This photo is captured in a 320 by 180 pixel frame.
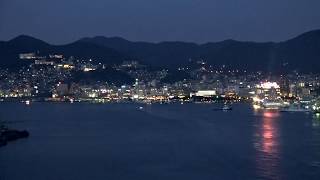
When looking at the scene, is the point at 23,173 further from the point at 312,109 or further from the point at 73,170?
the point at 312,109

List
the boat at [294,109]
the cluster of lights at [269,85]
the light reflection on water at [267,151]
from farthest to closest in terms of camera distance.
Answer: the cluster of lights at [269,85]
the boat at [294,109]
the light reflection on water at [267,151]

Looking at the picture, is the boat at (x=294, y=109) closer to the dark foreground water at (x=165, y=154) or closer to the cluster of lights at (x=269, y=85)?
the cluster of lights at (x=269, y=85)

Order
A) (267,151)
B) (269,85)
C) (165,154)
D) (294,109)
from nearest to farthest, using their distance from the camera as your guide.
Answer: (165,154) → (267,151) → (294,109) → (269,85)

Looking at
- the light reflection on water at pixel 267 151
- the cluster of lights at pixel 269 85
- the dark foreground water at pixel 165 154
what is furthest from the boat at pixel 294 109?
the light reflection on water at pixel 267 151

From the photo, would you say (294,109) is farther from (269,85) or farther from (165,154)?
(165,154)

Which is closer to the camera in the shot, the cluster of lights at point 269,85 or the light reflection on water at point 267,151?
the light reflection on water at point 267,151

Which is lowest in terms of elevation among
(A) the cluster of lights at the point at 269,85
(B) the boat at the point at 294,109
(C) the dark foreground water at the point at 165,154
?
(C) the dark foreground water at the point at 165,154

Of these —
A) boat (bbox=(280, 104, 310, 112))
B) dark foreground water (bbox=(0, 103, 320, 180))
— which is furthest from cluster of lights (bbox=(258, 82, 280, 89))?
dark foreground water (bbox=(0, 103, 320, 180))

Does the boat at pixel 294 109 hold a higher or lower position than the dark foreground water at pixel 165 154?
higher

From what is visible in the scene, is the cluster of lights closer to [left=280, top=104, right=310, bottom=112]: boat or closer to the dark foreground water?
[left=280, top=104, right=310, bottom=112]: boat

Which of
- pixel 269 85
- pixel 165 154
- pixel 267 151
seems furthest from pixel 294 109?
pixel 165 154
